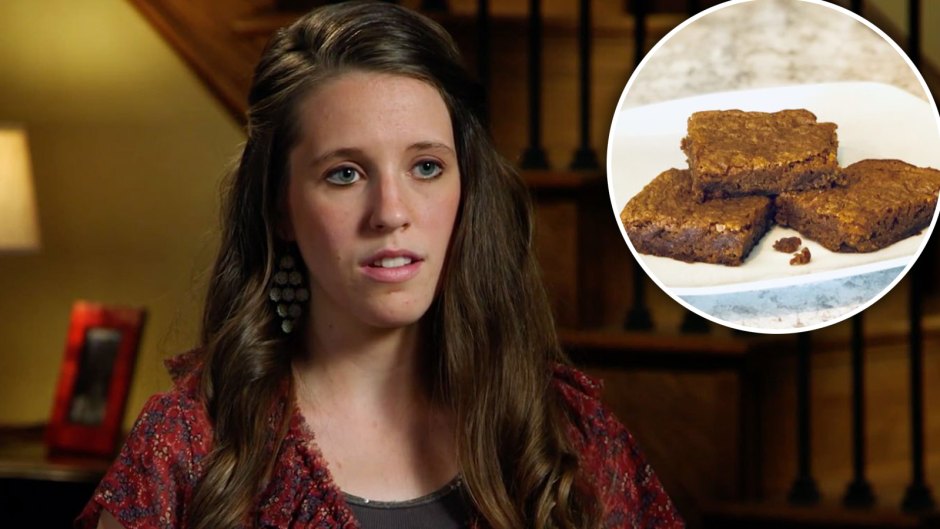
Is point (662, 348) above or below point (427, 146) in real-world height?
below

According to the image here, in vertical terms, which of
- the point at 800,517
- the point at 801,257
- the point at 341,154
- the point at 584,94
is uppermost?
the point at 584,94

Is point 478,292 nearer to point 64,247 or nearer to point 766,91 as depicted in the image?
point 766,91

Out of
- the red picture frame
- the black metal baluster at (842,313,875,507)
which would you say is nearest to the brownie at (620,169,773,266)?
the black metal baluster at (842,313,875,507)

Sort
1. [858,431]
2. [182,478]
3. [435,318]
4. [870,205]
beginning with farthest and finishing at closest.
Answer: [858,431] → [435,318] → [182,478] → [870,205]

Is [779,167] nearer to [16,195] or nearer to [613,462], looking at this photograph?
[613,462]

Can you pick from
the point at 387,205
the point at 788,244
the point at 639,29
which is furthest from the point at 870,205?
the point at 639,29

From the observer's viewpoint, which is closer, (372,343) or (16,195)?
(372,343)

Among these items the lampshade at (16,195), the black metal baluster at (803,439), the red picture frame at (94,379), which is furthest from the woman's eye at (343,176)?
the lampshade at (16,195)

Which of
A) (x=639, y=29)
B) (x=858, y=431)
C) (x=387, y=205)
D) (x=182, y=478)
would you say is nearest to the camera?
(x=387, y=205)
